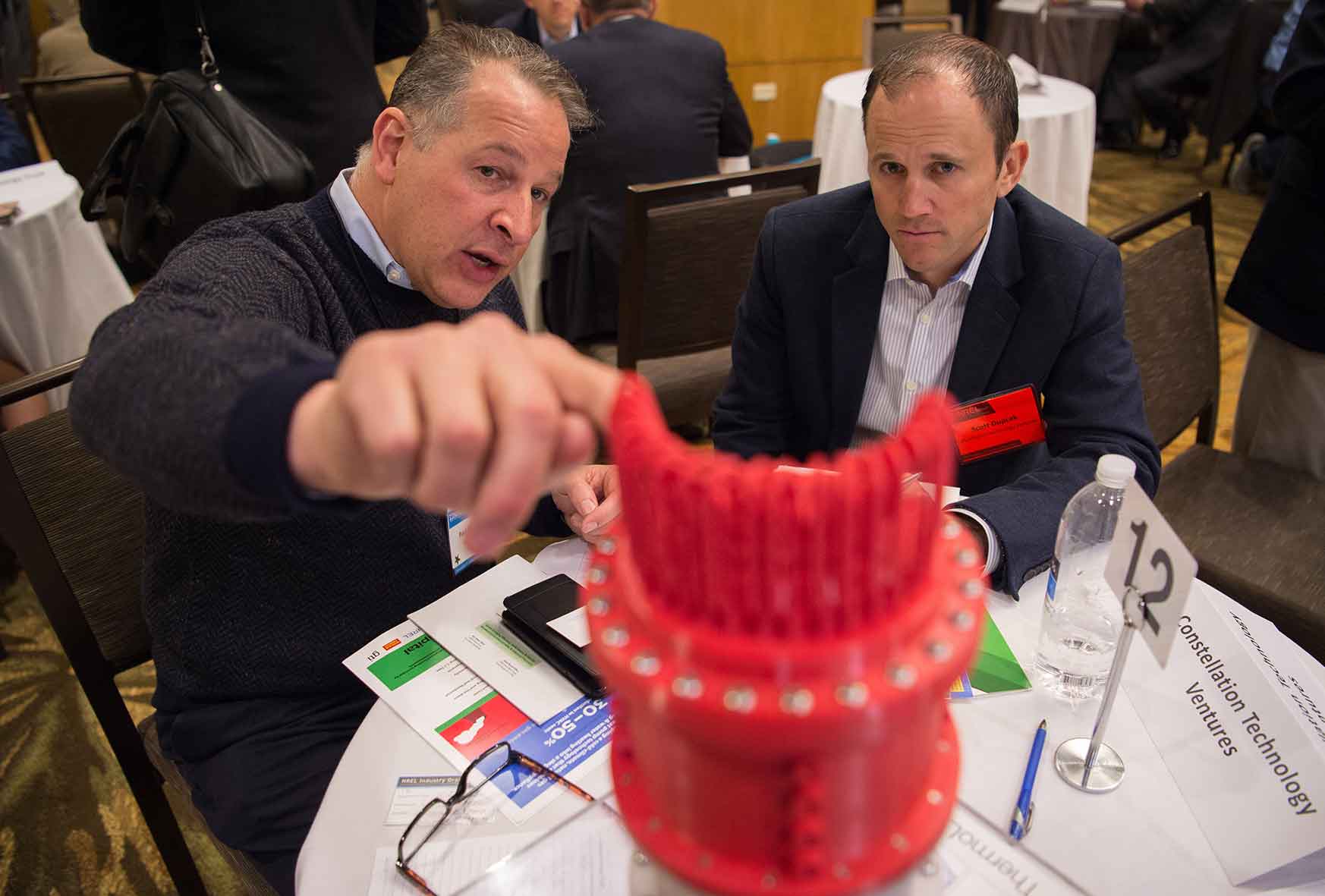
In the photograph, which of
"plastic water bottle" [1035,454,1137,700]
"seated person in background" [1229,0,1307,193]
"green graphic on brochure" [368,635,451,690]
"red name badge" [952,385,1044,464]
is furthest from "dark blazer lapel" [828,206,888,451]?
"seated person in background" [1229,0,1307,193]

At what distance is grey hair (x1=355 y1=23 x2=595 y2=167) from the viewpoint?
4.42 feet

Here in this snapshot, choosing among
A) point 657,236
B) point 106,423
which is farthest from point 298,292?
point 657,236

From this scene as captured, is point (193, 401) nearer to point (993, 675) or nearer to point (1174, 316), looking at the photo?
point (993, 675)

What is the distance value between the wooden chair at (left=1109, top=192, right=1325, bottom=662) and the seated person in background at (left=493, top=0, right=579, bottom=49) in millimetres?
Answer: 2518

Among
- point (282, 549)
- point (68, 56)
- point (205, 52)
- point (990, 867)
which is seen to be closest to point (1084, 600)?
point (990, 867)

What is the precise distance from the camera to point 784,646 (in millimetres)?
438

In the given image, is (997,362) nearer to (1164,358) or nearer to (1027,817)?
(1164,358)

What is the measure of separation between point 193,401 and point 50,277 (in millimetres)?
2955

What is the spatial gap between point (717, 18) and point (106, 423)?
6.47 meters

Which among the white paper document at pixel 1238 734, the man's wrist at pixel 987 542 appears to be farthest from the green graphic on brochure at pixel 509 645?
the white paper document at pixel 1238 734

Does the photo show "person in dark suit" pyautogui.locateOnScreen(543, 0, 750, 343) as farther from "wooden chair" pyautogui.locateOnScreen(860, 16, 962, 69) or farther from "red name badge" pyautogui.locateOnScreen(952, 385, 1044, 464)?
"wooden chair" pyautogui.locateOnScreen(860, 16, 962, 69)

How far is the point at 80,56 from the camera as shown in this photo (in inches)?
218

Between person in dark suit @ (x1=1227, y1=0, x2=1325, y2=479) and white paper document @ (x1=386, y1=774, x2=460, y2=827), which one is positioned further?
person in dark suit @ (x1=1227, y1=0, x2=1325, y2=479)

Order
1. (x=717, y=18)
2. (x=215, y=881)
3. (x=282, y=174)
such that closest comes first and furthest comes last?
(x=215, y=881) → (x=282, y=174) → (x=717, y=18)
